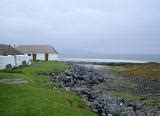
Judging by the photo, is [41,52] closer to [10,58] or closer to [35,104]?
[10,58]

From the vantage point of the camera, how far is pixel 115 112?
973 inches

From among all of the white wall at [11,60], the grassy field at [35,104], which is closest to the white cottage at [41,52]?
the white wall at [11,60]

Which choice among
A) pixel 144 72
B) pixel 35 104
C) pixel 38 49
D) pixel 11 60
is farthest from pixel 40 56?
pixel 35 104

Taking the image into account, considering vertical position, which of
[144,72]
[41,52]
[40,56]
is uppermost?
[41,52]

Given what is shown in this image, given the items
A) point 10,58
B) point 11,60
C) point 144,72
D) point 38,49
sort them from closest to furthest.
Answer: point 10,58 → point 11,60 → point 144,72 → point 38,49

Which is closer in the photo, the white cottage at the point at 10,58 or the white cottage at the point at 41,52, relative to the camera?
the white cottage at the point at 10,58

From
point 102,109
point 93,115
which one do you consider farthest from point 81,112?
point 102,109

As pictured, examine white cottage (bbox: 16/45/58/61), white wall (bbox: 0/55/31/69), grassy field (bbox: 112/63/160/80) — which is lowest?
grassy field (bbox: 112/63/160/80)

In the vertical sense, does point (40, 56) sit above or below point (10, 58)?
above

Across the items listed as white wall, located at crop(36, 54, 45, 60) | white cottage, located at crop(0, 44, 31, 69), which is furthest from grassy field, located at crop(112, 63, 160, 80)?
white wall, located at crop(36, 54, 45, 60)

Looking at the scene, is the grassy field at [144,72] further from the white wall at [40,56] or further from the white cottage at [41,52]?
the white wall at [40,56]

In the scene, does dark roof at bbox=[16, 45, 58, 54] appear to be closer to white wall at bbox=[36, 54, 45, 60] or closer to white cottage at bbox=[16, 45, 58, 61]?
white cottage at bbox=[16, 45, 58, 61]

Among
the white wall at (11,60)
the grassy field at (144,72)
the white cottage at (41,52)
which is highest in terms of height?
the white cottage at (41,52)

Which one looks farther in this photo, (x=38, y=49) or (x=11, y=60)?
(x=38, y=49)
